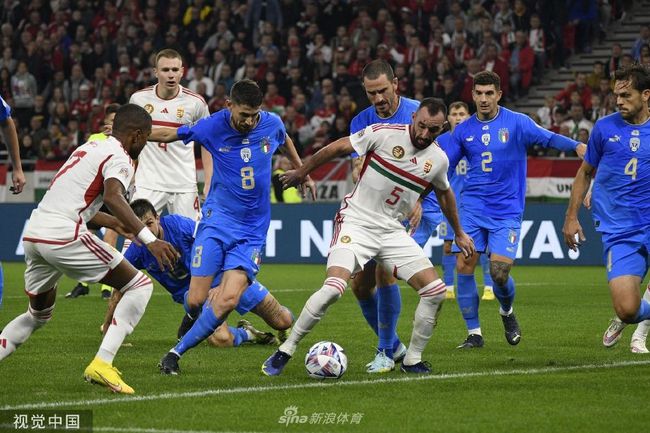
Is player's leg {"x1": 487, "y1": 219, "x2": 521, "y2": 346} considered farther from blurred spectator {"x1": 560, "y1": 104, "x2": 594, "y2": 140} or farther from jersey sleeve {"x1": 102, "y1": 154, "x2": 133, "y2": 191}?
blurred spectator {"x1": 560, "y1": 104, "x2": 594, "y2": 140}

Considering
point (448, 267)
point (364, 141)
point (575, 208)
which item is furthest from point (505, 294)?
point (448, 267)

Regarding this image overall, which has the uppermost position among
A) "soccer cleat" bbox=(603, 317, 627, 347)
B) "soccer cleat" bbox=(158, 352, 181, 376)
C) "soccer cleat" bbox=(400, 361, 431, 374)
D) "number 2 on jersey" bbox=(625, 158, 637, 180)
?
"number 2 on jersey" bbox=(625, 158, 637, 180)

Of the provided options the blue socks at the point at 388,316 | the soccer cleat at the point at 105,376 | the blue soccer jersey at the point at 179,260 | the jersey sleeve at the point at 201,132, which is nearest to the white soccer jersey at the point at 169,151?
the blue soccer jersey at the point at 179,260

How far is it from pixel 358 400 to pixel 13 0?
2641 cm

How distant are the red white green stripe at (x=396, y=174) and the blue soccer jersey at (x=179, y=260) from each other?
2.55 m

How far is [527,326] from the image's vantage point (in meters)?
12.6

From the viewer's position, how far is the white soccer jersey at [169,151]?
13.0m

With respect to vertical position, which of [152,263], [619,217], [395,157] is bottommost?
[152,263]

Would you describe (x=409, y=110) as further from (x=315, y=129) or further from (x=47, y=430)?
(x=315, y=129)

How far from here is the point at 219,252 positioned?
9.67m

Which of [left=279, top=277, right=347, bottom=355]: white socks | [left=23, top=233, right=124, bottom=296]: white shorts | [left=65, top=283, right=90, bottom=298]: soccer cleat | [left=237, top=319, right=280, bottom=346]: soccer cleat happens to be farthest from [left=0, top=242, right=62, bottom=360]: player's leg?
[left=65, top=283, right=90, bottom=298]: soccer cleat

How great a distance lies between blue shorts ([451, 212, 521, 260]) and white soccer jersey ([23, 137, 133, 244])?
3993 mm

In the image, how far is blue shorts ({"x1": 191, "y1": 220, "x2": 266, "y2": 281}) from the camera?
9.62 meters

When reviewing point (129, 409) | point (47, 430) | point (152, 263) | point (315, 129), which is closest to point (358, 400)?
point (129, 409)
